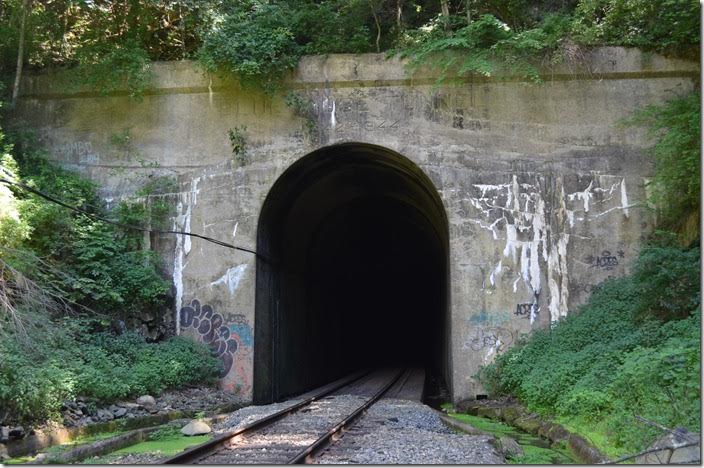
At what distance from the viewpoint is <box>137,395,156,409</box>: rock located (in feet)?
36.1

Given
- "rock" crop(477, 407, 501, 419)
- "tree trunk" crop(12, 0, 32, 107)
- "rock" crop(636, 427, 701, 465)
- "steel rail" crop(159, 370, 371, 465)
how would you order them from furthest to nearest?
1. "tree trunk" crop(12, 0, 32, 107)
2. "rock" crop(477, 407, 501, 419)
3. "steel rail" crop(159, 370, 371, 465)
4. "rock" crop(636, 427, 701, 465)

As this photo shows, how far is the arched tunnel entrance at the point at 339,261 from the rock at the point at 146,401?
273cm

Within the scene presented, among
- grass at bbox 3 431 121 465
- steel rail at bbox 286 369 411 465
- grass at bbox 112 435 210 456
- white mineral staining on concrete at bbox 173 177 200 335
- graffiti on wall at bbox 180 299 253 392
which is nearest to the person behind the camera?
steel rail at bbox 286 369 411 465

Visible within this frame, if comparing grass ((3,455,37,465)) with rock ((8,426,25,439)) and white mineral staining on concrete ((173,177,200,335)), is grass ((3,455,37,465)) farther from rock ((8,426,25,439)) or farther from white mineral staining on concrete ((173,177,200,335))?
white mineral staining on concrete ((173,177,200,335))

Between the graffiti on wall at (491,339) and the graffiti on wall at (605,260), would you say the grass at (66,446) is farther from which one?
the graffiti on wall at (605,260)

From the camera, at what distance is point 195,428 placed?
31.1ft

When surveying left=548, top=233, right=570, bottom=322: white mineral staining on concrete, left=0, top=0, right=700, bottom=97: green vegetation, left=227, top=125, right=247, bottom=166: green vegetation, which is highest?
left=0, top=0, right=700, bottom=97: green vegetation

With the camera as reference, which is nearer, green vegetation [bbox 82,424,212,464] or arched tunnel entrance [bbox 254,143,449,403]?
green vegetation [bbox 82,424,212,464]

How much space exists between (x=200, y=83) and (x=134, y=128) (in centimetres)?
176

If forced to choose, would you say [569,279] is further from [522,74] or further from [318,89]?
[318,89]

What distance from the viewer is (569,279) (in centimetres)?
1305

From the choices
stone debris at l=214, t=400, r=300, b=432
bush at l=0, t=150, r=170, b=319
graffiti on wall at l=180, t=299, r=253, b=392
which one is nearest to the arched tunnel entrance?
graffiti on wall at l=180, t=299, r=253, b=392

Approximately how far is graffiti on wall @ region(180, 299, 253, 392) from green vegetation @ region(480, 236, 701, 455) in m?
4.75

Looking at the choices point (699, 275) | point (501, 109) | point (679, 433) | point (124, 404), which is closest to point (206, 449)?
point (124, 404)
